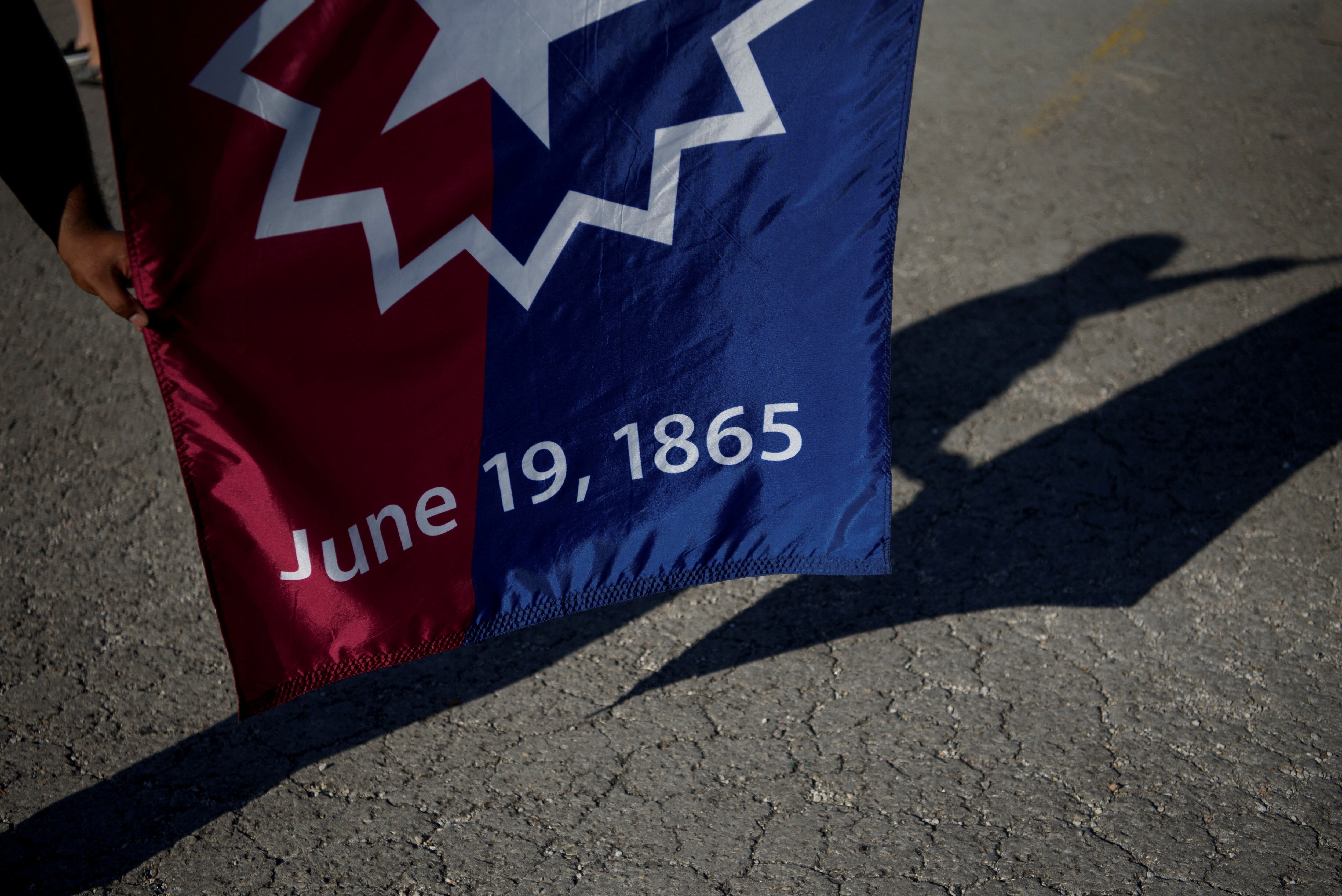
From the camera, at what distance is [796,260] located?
2689 mm

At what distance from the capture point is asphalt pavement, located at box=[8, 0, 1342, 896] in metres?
2.80

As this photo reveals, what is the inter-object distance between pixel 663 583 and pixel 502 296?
922 mm

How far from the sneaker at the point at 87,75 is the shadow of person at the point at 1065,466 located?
21.7 ft

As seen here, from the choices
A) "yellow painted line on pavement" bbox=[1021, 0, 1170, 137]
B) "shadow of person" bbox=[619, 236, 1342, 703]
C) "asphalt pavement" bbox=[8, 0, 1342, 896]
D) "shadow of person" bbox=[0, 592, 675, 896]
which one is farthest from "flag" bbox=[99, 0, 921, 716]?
"yellow painted line on pavement" bbox=[1021, 0, 1170, 137]

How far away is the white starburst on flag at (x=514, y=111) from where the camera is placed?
2.05m

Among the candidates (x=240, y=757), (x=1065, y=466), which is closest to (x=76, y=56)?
(x=240, y=757)

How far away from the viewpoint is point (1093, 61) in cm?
796

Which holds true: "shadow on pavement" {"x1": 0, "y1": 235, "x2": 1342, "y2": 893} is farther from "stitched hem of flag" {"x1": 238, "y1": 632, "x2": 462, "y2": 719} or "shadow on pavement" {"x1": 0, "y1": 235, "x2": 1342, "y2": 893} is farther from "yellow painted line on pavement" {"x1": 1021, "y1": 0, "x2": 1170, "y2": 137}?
"yellow painted line on pavement" {"x1": 1021, "y1": 0, "x2": 1170, "y2": 137}

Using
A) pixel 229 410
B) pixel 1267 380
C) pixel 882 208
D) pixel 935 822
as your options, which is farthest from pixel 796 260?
pixel 1267 380

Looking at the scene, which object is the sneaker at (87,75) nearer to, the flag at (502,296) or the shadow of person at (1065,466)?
the shadow of person at (1065,466)

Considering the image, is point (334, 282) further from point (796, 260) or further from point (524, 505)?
point (796, 260)

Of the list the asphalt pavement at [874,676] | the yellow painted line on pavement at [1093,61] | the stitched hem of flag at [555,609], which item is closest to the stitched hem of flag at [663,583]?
the stitched hem of flag at [555,609]

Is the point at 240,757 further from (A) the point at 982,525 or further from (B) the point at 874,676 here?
(A) the point at 982,525

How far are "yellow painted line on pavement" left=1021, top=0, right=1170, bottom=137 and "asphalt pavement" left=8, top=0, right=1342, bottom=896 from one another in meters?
2.04
